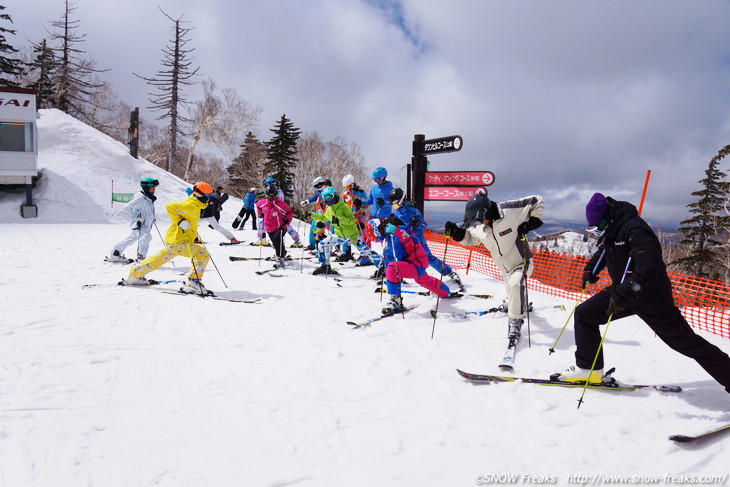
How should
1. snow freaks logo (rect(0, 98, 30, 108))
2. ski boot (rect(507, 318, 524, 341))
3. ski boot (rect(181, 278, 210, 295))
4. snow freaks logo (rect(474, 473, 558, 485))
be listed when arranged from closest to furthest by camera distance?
snow freaks logo (rect(474, 473, 558, 485)), ski boot (rect(507, 318, 524, 341)), ski boot (rect(181, 278, 210, 295)), snow freaks logo (rect(0, 98, 30, 108))

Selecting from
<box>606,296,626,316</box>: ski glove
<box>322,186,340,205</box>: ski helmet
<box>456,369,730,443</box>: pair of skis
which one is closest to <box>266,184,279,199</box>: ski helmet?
<box>322,186,340,205</box>: ski helmet

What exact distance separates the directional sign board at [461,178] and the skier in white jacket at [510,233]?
5.03m

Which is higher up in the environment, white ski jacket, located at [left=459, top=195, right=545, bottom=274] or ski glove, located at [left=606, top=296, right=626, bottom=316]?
white ski jacket, located at [left=459, top=195, right=545, bottom=274]

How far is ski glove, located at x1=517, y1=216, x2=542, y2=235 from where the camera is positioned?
4457 millimetres

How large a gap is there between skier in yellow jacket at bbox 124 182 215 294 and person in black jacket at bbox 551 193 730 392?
17.4ft

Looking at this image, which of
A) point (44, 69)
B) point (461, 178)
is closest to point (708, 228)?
point (461, 178)

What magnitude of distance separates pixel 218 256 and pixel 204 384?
295 inches

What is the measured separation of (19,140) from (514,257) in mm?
21698

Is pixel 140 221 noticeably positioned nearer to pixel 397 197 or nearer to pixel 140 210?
pixel 140 210

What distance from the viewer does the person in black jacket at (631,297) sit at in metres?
2.85

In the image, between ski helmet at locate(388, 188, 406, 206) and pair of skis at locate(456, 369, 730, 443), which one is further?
ski helmet at locate(388, 188, 406, 206)

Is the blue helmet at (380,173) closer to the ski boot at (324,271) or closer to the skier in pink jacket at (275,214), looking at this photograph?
the skier in pink jacket at (275,214)

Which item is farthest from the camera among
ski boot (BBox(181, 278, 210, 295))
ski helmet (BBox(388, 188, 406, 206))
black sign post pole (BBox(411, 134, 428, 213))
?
black sign post pole (BBox(411, 134, 428, 213))

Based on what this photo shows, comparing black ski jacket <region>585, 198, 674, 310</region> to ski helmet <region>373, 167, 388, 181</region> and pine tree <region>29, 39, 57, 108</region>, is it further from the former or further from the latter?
pine tree <region>29, 39, 57, 108</region>
